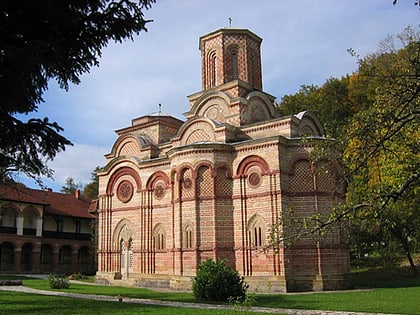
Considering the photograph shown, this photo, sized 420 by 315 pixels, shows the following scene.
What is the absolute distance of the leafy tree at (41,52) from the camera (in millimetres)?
5789

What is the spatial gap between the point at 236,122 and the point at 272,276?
7680mm

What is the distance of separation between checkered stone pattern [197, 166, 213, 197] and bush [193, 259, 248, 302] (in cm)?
527

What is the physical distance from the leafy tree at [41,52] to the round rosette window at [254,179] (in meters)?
13.5

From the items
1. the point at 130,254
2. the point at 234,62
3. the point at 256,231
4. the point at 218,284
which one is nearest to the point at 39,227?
the point at 130,254

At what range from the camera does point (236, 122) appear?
22.0 meters

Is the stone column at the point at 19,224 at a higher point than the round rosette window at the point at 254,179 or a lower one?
lower

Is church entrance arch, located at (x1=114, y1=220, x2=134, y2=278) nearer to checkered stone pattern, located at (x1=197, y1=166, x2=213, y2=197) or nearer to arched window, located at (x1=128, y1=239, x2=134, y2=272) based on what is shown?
arched window, located at (x1=128, y1=239, x2=134, y2=272)

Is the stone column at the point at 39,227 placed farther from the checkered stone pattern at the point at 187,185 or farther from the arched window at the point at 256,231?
the arched window at the point at 256,231

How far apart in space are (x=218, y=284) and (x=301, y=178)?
6.80 metres

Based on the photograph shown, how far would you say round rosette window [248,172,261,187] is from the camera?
1964cm

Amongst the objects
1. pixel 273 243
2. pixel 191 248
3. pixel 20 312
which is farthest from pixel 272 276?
pixel 273 243

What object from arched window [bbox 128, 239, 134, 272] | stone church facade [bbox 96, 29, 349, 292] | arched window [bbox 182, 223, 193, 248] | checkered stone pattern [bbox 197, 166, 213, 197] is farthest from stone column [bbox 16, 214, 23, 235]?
→ checkered stone pattern [bbox 197, 166, 213, 197]

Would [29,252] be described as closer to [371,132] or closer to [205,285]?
[205,285]

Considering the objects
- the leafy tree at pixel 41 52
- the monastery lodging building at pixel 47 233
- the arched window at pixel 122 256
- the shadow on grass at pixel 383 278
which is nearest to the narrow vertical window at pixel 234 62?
the arched window at pixel 122 256
